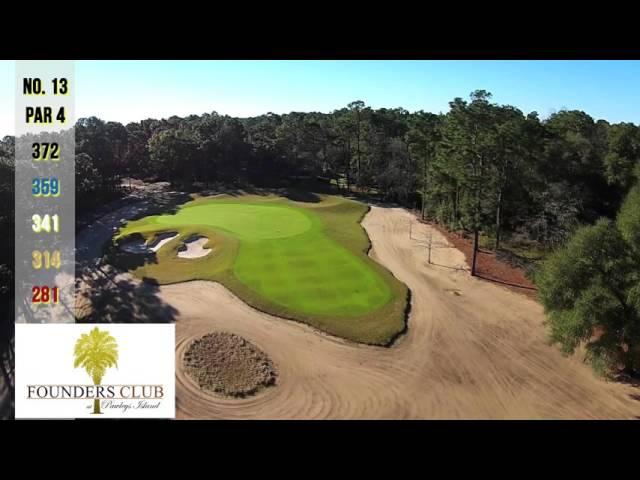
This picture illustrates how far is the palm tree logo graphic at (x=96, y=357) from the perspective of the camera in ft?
43.9

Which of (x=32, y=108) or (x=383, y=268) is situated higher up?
(x=32, y=108)

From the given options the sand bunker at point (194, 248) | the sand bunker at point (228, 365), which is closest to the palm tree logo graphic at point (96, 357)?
the sand bunker at point (228, 365)

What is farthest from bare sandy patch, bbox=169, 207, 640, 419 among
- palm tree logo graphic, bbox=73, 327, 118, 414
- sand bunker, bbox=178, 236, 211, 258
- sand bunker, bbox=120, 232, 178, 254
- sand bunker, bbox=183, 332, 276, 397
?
sand bunker, bbox=120, 232, 178, 254

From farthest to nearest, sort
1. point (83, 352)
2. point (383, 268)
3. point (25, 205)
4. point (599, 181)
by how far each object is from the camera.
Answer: point (599, 181)
point (383, 268)
point (25, 205)
point (83, 352)

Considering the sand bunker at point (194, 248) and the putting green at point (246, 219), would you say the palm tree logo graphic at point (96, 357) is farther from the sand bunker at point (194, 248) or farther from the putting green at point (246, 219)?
the putting green at point (246, 219)

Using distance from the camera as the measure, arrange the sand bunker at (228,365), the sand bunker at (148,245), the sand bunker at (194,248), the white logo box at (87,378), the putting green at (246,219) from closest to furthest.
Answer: the white logo box at (87,378) < the sand bunker at (228,365) < the sand bunker at (194,248) < the sand bunker at (148,245) < the putting green at (246,219)

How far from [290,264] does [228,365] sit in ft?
33.9

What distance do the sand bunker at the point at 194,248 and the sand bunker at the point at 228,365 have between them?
11030 millimetres

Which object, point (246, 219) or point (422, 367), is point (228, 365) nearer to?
point (422, 367)

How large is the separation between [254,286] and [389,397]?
1035cm

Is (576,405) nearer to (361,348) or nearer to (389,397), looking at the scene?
(389,397)

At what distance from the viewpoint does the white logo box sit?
1258 cm

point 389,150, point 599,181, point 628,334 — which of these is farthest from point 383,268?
point 389,150
